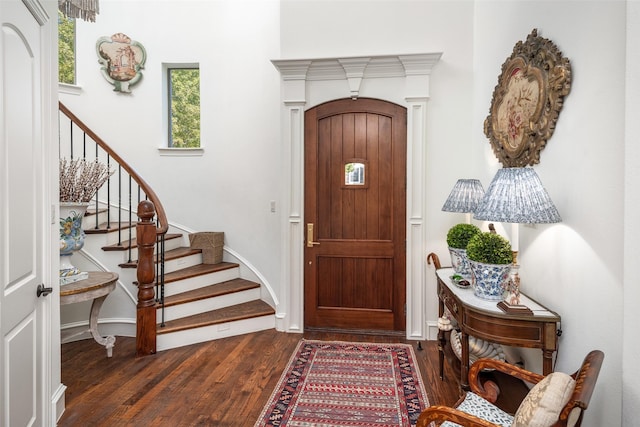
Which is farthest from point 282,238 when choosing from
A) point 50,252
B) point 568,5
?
point 568,5

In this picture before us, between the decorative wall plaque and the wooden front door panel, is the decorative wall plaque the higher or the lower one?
the higher one

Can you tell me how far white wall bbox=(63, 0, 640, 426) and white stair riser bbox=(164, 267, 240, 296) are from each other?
313mm

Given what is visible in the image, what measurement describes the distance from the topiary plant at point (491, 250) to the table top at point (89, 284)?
266 cm

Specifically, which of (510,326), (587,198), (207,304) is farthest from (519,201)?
(207,304)

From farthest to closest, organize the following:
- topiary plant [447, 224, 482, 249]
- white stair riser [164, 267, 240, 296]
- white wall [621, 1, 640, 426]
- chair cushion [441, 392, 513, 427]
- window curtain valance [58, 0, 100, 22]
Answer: white stair riser [164, 267, 240, 296] < topiary plant [447, 224, 482, 249] < window curtain valance [58, 0, 100, 22] < chair cushion [441, 392, 513, 427] < white wall [621, 1, 640, 426]

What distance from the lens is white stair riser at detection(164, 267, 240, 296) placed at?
3.80 meters

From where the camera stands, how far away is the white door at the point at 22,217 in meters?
1.55

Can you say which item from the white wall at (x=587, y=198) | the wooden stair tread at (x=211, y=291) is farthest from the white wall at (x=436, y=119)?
the wooden stair tread at (x=211, y=291)

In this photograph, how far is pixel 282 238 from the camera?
382cm

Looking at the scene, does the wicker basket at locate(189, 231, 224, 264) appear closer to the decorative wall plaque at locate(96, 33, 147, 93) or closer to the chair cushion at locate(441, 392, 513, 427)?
the decorative wall plaque at locate(96, 33, 147, 93)

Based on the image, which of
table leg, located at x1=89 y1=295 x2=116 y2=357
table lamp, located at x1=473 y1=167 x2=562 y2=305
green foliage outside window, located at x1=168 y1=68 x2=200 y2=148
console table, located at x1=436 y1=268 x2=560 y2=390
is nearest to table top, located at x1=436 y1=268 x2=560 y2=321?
console table, located at x1=436 y1=268 x2=560 y2=390

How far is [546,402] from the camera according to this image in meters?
1.17

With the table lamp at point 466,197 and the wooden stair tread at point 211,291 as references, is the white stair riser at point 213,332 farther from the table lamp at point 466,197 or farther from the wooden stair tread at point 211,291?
the table lamp at point 466,197

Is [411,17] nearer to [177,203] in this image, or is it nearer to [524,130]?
[524,130]
